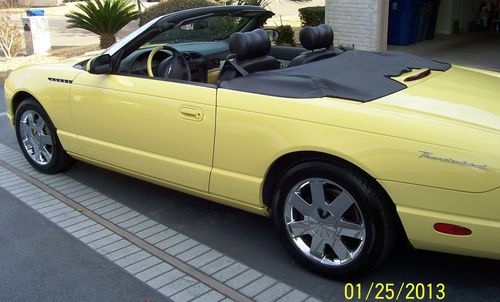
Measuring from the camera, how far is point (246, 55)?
3705 mm

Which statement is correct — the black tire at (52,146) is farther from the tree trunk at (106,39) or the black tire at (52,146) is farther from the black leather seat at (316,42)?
the tree trunk at (106,39)

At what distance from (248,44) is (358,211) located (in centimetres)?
138

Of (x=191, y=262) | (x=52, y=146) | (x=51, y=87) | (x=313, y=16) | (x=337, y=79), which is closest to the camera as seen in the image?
(x=337, y=79)

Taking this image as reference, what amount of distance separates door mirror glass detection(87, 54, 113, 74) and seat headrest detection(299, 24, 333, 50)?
4.89 ft

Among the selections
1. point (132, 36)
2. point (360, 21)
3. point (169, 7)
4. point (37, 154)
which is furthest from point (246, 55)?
point (169, 7)

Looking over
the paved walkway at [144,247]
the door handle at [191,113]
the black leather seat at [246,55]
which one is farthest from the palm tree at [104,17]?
the door handle at [191,113]

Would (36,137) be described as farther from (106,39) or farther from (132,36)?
(106,39)

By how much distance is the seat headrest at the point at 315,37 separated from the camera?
414 cm

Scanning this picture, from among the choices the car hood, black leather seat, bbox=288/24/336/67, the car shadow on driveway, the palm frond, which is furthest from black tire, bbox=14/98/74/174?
the palm frond

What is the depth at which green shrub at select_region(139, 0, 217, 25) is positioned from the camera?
12.5 meters

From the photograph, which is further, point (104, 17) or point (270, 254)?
point (104, 17)

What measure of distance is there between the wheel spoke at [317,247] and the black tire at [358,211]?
0.06ft

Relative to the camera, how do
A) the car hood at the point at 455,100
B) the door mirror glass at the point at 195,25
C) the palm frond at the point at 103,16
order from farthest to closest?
the palm frond at the point at 103,16
the door mirror glass at the point at 195,25
the car hood at the point at 455,100

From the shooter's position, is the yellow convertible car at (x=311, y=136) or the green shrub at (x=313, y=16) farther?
the green shrub at (x=313, y=16)
